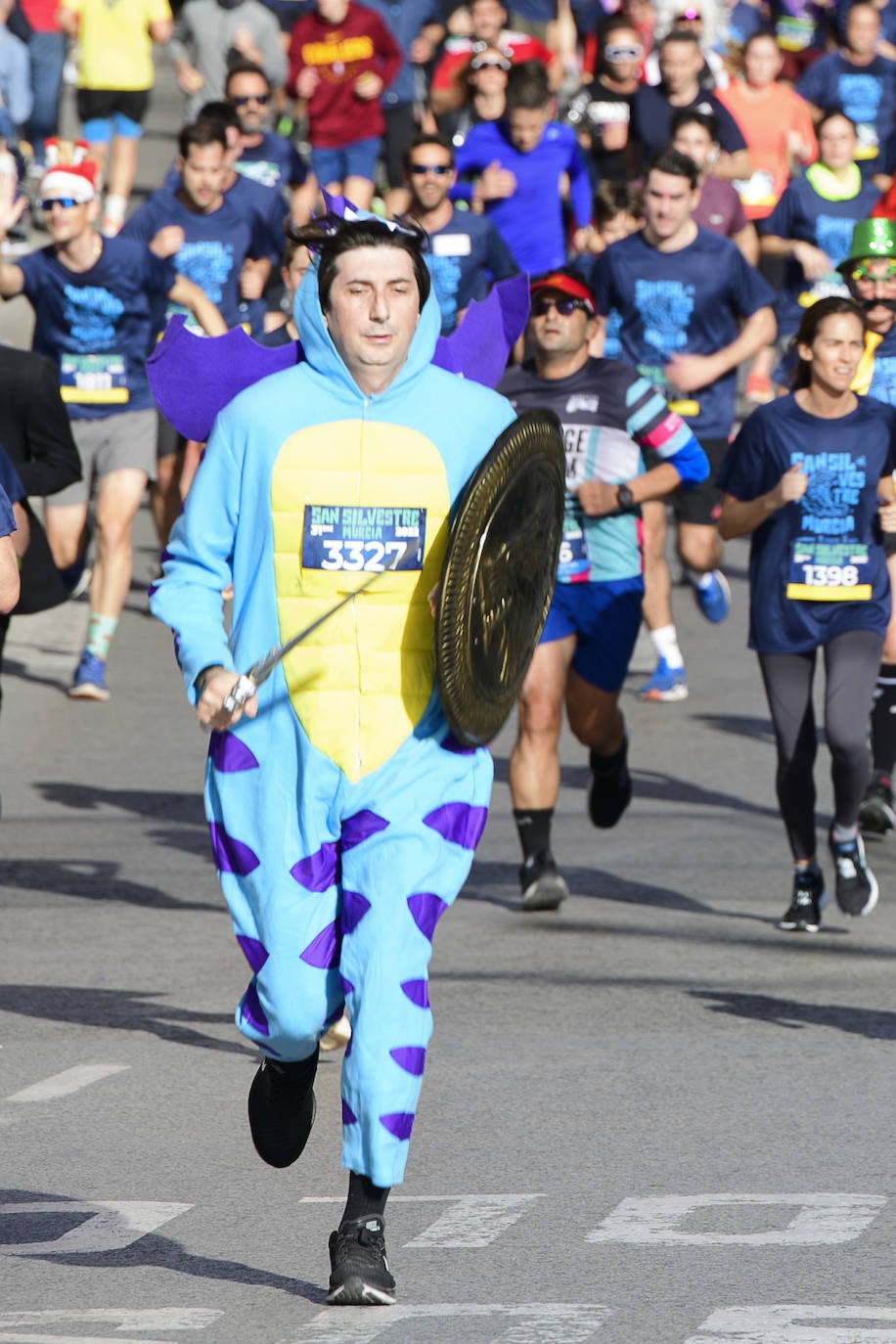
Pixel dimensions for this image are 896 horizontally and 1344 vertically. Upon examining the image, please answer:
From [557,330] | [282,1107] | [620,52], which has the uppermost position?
[620,52]

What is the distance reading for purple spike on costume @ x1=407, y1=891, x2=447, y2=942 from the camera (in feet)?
16.8

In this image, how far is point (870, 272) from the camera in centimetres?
1012

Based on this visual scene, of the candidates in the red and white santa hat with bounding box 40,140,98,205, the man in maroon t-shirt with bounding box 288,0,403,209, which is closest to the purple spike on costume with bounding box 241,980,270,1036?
the red and white santa hat with bounding box 40,140,98,205

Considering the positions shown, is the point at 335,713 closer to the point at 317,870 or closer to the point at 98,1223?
the point at 317,870

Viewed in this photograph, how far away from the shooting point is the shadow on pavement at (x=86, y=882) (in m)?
9.08

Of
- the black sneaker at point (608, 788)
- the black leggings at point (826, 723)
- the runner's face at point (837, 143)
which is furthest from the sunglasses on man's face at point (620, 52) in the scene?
the black leggings at point (826, 723)

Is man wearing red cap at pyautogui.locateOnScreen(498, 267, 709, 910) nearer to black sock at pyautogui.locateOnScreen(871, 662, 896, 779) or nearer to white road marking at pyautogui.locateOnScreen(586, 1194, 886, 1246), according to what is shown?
black sock at pyautogui.locateOnScreen(871, 662, 896, 779)

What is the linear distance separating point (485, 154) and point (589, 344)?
6.11 m

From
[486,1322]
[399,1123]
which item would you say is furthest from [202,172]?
[486,1322]

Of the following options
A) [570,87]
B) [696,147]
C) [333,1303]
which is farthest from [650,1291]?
[570,87]

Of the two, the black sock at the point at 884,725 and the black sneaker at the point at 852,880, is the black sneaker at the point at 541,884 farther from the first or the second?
the black sock at the point at 884,725

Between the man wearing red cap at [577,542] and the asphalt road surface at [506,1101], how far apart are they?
0.38 meters

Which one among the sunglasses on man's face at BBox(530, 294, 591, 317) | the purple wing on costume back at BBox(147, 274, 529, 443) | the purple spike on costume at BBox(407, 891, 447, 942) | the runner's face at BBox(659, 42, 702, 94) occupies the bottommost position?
the purple spike on costume at BBox(407, 891, 447, 942)

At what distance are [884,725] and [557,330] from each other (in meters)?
2.22
